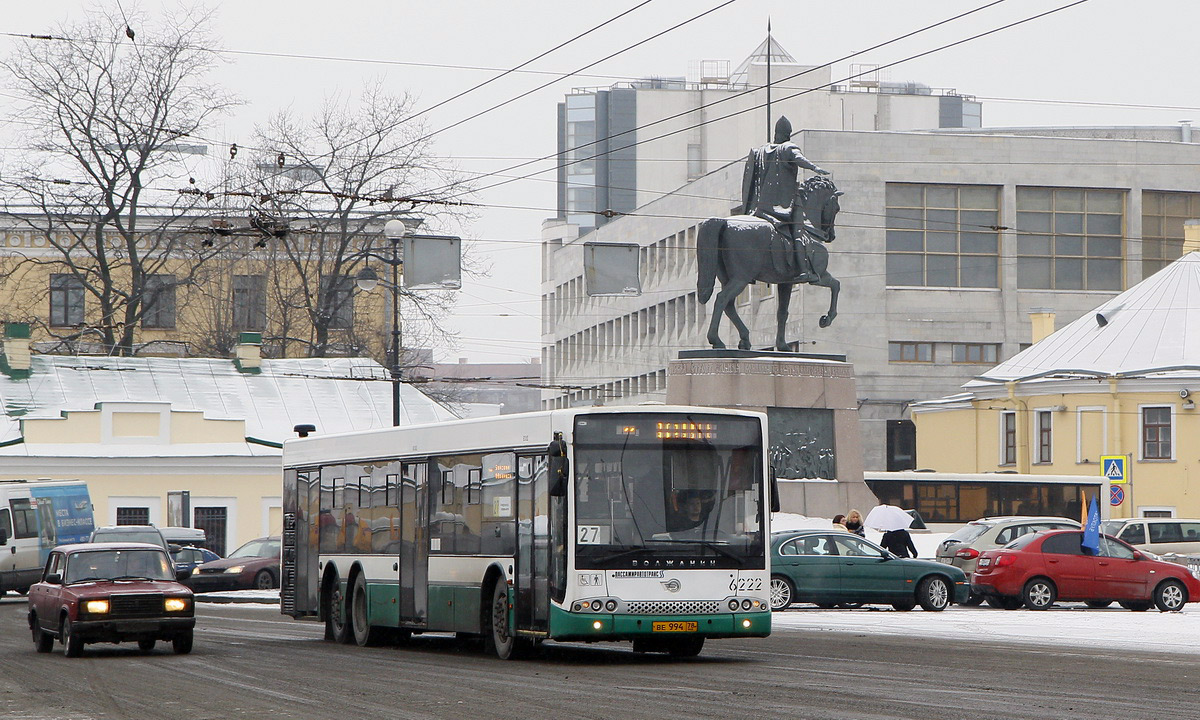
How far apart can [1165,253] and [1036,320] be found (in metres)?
15.2

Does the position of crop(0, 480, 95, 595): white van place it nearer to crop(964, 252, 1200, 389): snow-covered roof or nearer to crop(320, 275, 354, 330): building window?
crop(320, 275, 354, 330): building window

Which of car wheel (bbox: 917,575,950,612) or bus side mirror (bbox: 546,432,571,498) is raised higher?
bus side mirror (bbox: 546,432,571,498)

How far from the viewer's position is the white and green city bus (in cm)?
1722

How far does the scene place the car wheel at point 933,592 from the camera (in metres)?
27.8

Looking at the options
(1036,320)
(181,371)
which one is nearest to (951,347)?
(1036,320)

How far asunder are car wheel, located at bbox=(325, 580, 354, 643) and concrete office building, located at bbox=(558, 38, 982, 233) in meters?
61.2

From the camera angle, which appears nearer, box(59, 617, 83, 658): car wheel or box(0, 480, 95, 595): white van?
box(59, 617, 83, 658): car wheel

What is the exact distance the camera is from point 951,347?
264ft

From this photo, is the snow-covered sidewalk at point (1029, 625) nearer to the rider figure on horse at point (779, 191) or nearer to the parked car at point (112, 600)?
the parked car at point (112, 600)

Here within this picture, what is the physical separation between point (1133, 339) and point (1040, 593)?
3299cm

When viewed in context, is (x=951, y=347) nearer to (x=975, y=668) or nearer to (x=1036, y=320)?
(x=1036, y=320)

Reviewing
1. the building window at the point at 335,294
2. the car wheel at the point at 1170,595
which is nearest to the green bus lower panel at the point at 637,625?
the car wheel at the point at 1170,595

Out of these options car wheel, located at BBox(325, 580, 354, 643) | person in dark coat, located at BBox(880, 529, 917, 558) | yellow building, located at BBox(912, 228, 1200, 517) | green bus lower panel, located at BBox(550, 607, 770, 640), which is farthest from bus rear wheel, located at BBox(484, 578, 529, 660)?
yellow building, located at BBox(912, 228, 1200, 517)

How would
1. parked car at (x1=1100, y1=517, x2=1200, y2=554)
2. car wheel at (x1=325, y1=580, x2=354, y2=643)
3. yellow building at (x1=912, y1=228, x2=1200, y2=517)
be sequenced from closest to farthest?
1. car wheel at (x1=325, y1=580, x2=354, y2=643)
2. parked car at (x1=1100, y1=517, x2=1200, y2=554)
3. yellow building at (x1=912, y1=228, x2=1200, y2=517)
